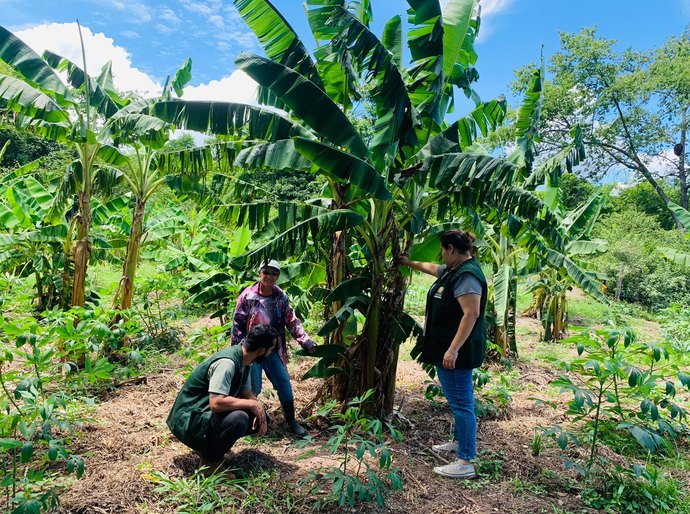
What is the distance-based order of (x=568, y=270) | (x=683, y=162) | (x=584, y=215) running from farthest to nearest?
(x=683, y=162) → (x=584, y=215) → (x=568, y=270)

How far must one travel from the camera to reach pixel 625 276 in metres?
16.8

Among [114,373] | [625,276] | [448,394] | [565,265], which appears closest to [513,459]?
[448,394]

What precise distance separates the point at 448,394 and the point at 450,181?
65.8 inches

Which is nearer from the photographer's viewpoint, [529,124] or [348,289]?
[348,289]

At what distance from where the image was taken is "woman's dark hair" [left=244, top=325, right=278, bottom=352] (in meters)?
3.22

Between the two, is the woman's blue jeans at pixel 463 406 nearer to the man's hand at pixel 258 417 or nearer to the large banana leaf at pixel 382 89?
the man's hand at pixel 258 417

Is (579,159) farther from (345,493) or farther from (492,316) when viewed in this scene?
(345,493)

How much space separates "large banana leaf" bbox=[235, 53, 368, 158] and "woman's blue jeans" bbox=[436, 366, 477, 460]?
6.11 ft

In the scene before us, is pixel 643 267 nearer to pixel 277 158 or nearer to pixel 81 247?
pixel 277 158

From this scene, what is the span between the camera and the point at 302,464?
3611 mm

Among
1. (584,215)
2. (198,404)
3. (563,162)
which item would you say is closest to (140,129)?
(198,404)

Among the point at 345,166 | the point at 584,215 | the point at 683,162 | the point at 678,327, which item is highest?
the point at 683,162

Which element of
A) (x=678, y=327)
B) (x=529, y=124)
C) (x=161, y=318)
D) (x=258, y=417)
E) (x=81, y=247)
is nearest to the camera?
(x=258, y=417)

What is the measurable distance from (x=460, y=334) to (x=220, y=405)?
1.72 m
